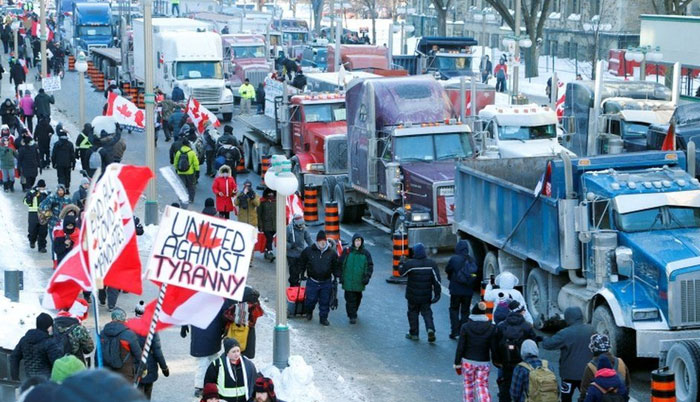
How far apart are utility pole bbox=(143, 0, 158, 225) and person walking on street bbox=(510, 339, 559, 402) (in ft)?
41.8

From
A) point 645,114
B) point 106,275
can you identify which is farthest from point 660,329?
point 645,114

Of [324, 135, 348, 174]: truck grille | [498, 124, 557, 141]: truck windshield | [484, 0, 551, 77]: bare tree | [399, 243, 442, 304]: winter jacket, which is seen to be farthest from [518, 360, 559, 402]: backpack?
[484, 0, 551, 77]: bare tree

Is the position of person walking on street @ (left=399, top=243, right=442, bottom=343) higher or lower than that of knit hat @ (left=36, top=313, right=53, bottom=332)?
lower

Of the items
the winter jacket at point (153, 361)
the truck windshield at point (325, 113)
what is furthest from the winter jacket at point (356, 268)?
the truck windshield at point (325, 113)

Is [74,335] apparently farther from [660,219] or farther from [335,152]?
[335,152]

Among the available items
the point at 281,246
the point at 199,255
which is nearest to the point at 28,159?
the point at 281,246

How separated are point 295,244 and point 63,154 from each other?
9828mm

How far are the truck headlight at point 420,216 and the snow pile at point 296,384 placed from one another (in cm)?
828

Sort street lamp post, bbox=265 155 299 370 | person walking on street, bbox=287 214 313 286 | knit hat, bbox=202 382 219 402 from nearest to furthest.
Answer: knit hat, bbox=202 382 219 402 < street lamp post, bbox=265 155 299 370 < person walking on street, bbox=287 214 313 286

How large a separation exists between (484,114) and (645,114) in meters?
3.42

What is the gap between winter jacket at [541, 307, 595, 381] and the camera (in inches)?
594

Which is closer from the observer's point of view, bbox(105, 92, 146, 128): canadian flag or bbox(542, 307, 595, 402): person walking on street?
bbox(542, 307, 595, 402): person walking on street

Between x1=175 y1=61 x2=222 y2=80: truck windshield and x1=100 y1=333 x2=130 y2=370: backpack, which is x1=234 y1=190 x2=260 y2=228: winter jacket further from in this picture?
x1=175 y1=61 x2=222 y2=80: truck windshield

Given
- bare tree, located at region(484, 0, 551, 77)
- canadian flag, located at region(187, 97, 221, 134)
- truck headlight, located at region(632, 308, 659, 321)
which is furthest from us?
bare tree, located at region(484, 0, 551, 77)
